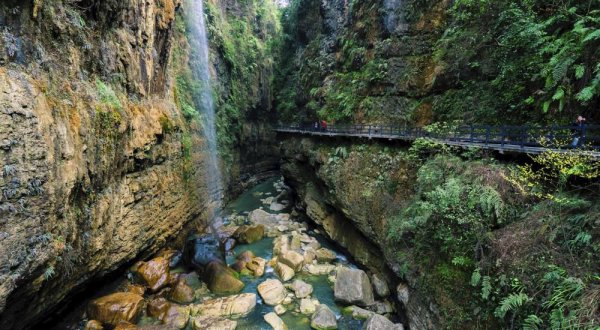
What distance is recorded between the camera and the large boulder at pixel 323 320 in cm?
980

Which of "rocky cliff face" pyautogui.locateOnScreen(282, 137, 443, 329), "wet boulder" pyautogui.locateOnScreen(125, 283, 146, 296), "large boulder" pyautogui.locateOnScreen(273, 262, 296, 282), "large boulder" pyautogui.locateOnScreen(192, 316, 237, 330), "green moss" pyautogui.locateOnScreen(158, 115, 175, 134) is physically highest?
"green moss" pyautogui.locateOnScreen(158, 115, 175, 134)

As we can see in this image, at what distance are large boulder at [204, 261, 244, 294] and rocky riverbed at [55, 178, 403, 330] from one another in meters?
0.04

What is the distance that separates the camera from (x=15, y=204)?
18.0ft

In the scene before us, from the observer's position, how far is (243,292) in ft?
38.5

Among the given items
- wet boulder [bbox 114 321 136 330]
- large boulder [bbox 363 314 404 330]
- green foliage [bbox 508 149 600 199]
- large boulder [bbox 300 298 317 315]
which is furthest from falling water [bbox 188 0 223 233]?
green foliage [bbox 508 149 600 199]

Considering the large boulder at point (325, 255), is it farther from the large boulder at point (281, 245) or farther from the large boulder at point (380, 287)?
the large boulder at point (380, 287)

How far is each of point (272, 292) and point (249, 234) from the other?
5866mm

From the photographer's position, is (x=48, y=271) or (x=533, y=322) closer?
(x=533, y=322)

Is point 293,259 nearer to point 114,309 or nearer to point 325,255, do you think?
point 325,255

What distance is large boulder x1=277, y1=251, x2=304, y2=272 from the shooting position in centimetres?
1343

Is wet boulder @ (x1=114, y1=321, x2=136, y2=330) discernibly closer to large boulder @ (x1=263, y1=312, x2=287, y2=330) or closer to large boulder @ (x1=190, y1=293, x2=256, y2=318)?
large boulder @ (x1=190, y1=293, x2=256, y2=318)

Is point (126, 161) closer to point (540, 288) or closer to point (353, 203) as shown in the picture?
point (353, 203)

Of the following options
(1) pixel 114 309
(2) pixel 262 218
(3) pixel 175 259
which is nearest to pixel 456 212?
(1) pixel 114 309

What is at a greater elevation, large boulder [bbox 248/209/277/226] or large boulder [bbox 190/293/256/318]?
large boulder [bbox 190/293/256/318]
